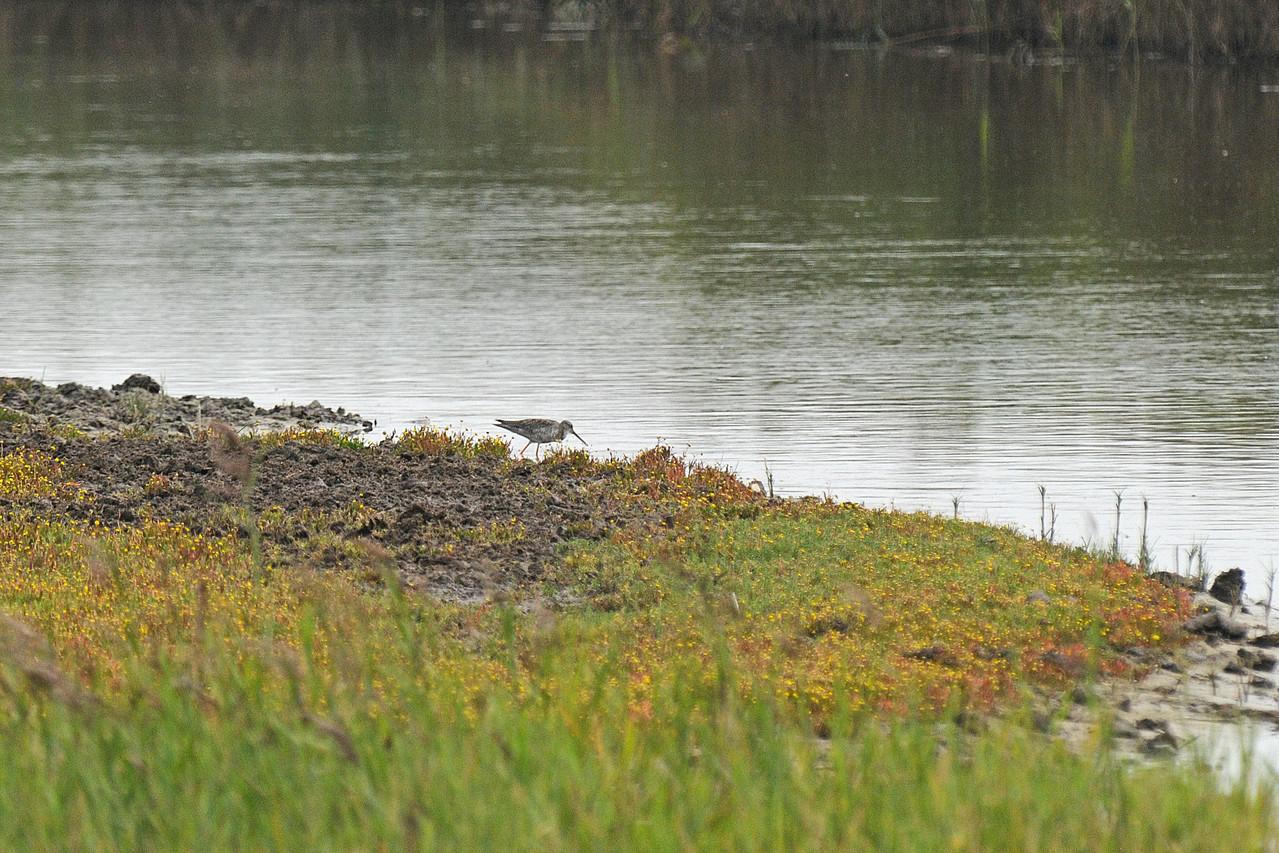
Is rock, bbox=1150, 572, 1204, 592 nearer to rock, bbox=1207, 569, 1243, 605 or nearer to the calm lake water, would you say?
rock, bbox=1207, 569, 1243, 605

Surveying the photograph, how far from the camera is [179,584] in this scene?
9.82m

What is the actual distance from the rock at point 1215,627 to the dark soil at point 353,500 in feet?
12.0

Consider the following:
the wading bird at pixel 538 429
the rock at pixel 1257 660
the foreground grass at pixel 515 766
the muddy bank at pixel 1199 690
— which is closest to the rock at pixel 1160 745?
the muddy bank at pixel 1199 690

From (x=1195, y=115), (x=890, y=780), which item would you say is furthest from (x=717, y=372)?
(x=1195, y=115)

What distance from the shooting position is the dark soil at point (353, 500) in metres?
10.8

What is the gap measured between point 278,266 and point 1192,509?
14.5 metres

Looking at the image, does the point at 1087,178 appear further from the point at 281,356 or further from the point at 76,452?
the point at 76,452

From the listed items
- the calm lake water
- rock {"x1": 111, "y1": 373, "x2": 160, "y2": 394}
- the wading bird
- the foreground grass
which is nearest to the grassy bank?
the calm lake water

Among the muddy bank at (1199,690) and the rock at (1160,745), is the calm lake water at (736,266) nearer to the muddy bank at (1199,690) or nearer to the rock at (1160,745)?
the muddy bank at (1199,690)

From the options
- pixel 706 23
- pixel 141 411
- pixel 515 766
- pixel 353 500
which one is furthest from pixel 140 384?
pixel 706 23

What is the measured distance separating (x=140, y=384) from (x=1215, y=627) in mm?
9808

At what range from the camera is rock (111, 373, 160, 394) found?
15.9 meters

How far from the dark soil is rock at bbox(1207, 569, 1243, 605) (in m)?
3.69

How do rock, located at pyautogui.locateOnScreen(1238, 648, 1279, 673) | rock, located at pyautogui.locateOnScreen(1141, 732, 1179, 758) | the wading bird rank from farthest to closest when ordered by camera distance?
the wading bird
rock, located at pyautogui.locateOnScreen(1238, 648, 1279, 673)
rock, located at pyautogui.locateOnScreen(1141, 732, 1179, 758)
